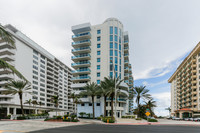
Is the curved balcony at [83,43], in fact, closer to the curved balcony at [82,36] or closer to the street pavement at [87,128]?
the curved balcony at [82,36]

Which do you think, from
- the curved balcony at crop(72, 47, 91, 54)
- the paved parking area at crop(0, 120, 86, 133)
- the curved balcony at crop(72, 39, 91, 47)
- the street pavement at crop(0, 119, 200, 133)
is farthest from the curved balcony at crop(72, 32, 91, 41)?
the paved parking area at crop(0, 120, 86, 133)

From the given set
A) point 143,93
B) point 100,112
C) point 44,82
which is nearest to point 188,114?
point 143,93

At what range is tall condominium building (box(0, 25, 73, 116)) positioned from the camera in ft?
232

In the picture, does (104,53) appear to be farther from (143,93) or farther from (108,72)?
(143,93)

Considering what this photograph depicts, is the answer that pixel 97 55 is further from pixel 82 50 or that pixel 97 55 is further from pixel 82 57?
pixel 82 50

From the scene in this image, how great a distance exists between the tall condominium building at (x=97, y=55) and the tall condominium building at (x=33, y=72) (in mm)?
23324

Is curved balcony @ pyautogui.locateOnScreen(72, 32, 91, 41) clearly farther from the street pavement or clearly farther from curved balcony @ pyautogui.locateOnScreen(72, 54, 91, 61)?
the street pavement

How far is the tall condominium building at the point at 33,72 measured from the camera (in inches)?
2781

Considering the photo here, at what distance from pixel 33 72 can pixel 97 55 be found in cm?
4188

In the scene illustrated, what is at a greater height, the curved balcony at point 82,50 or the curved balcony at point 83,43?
the curved balcony at point 83,43

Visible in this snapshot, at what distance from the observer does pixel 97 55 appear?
64562mm

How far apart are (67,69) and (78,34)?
71.9m

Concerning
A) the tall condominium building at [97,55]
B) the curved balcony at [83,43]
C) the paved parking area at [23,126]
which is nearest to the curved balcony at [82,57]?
the tall condominium building at [97,55]

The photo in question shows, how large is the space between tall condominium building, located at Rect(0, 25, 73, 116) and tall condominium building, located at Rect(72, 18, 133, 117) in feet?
76.5
